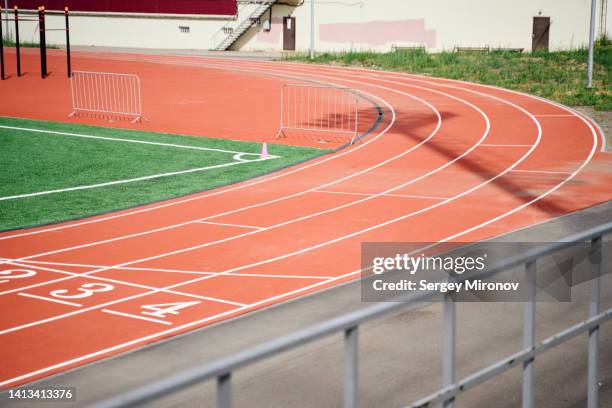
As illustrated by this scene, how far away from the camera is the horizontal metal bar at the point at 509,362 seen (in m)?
3.52

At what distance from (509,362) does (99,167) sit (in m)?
14.8

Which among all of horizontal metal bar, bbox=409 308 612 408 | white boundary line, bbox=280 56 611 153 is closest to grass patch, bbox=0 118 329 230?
white boundary line, bbox=280 56 611 153

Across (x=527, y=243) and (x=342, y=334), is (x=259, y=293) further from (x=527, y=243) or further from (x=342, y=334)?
(x=342, y=334)

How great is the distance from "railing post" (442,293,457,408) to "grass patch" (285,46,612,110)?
81.1 ft

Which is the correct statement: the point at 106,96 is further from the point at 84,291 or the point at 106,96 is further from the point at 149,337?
the point at 149,337

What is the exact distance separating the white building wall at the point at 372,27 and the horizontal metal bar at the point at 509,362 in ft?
142

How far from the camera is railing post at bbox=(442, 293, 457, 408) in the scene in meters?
3.62

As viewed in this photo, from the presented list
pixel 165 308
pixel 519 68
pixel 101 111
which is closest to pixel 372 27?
pixel 519 68

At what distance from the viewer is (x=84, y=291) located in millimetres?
9812

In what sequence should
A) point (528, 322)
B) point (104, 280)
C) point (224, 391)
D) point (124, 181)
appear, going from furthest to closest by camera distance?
point (124, 181), point (104, 280), point (528, 322), point (224, 391)

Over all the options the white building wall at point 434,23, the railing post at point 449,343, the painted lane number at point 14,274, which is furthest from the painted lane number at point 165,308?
the white building wall at point 434,23

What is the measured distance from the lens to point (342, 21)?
49.8 metres

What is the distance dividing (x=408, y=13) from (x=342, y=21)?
3927 millimetres

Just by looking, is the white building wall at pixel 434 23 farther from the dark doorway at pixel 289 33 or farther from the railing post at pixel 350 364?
the railing post at pixel 350 364
